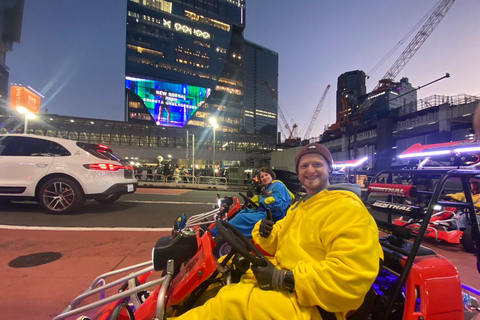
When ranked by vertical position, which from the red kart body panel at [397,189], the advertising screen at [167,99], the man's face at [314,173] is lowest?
the red kart body panel at [397,189]

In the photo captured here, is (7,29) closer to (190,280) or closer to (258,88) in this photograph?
(190,280)

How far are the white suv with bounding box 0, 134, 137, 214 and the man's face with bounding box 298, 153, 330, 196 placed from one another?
18.3 feet

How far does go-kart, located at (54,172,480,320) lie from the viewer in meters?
1.25

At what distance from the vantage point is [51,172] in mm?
5449

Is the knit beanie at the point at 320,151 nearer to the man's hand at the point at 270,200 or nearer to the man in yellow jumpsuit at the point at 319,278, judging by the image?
the man in yellow jumpsuit at the point at 319,278

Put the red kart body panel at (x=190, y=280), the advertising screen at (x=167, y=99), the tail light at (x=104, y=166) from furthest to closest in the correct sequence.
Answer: the advertising screen at (x=167, y=99), the tail light at (x=104, y=166), the red kart body panel at (x=190, y=280)

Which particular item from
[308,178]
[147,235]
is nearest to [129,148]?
[147,235]

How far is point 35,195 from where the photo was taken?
5453 mm

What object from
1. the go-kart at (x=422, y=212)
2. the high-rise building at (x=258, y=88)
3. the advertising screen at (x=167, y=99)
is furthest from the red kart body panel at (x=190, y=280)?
the high-rise building at (x=258, y=88)

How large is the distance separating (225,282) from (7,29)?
4315 inches

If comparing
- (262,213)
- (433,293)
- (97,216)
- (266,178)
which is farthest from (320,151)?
(97,216)

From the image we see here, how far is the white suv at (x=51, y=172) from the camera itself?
17.7 ft

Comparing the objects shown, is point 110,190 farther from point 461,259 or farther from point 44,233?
point 461,259

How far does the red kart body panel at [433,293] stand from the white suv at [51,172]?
6.23 metres
